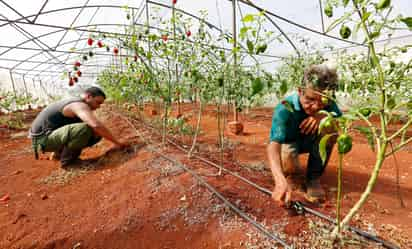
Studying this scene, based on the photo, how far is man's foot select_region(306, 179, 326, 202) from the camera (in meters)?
1.78

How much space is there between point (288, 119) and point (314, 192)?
624mm

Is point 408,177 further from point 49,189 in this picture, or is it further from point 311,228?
point 49,189

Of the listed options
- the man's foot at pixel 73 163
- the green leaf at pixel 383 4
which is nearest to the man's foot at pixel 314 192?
the green leaf at pixel 383 4

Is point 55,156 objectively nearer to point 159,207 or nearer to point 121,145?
point 121,145

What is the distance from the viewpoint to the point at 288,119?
5.55ft

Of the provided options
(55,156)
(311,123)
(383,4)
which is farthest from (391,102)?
(55,156)

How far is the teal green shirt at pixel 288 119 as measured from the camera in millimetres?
1568

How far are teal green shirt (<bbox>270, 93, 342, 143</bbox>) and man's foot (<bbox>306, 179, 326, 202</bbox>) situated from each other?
1.23 feet

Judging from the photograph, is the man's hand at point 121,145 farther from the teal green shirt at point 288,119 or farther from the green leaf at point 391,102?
the green leaf at point 391,102

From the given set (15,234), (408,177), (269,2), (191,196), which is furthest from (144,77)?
(269,2)

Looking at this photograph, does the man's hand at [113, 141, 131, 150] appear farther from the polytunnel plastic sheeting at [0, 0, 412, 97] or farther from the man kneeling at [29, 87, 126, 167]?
the polytunnel plastic sheeting at [0, 0, 412, 97]

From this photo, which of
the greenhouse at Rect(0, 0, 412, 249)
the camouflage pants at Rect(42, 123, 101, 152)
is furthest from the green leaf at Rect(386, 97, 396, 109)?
the camouflage pants at Rect(42, 123, 101, 152)

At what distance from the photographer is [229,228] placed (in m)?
1.43

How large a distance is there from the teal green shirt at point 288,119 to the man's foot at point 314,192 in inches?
14.8
